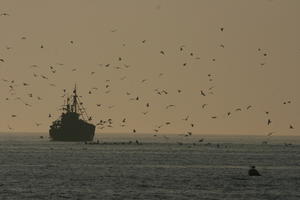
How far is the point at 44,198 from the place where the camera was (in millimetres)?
117375

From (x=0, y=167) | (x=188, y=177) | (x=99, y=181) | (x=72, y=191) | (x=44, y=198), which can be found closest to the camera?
(x=44, y=198)

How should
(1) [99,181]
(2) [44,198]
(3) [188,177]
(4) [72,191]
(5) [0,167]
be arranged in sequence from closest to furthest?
(2) [44,198] → (4) [72,191] → (1) [99,181] → (3) [188,177] → (5) [0,167]

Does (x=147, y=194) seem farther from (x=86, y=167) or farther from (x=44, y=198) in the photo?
(x=86, y=167)

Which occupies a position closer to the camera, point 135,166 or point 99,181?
point 99,181

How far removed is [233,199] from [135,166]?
70281mm

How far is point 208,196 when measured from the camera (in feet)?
398

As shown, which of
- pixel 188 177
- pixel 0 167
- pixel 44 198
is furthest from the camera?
pixel 0 167

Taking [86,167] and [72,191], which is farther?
[86,167]

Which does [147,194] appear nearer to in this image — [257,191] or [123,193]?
[123,193]

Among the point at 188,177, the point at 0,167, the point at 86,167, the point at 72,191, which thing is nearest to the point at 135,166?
the point at 86,167

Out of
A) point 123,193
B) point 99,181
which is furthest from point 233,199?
point 99,181

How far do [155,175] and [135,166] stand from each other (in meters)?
29.8

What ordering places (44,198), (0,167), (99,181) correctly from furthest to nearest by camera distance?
(0,167) → (99,181) → (44,198)

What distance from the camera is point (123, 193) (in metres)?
124
